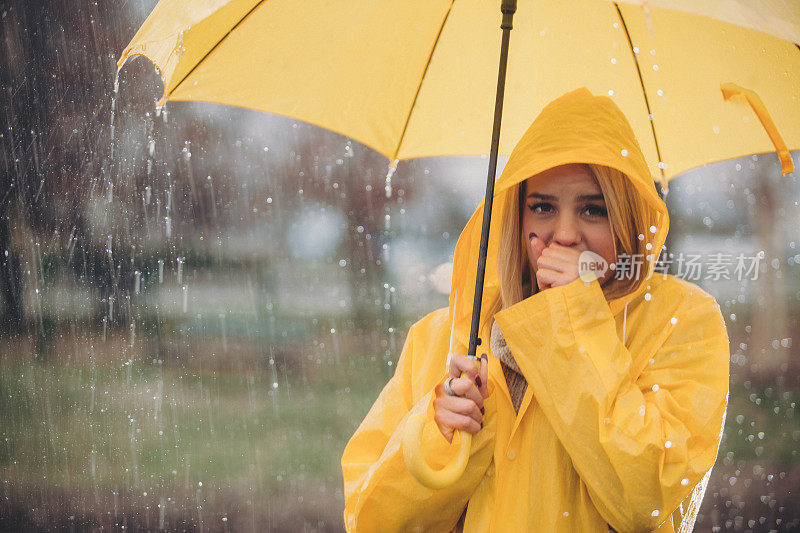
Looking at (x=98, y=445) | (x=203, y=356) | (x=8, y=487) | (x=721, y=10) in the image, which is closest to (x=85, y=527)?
(x=8, y=487)

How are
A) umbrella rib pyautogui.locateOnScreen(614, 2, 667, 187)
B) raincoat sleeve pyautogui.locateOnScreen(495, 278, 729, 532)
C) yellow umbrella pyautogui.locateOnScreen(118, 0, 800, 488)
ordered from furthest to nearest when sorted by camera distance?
umbrella rib pyautogui.locateOnScreen(614, 2, 667, 187), yellow umbrella pyautogui.locateOnScreen(118, 0, 800, 488), raincoat sleeve pyautogui.locateOnScreen(495, 278, 729, 532)

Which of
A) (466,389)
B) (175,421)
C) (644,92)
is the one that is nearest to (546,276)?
(466,389)

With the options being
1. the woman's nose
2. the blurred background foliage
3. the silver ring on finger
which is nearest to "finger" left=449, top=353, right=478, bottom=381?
the silver ring on finger

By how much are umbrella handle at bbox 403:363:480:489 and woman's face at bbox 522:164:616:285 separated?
18.8 inches

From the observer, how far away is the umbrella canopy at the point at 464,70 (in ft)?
6.47

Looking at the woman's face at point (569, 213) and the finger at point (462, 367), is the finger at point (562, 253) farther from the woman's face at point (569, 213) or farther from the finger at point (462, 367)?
the finger at point (462, 367)

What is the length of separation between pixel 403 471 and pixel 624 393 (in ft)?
1.60

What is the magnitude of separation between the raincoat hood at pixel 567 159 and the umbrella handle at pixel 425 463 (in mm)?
321

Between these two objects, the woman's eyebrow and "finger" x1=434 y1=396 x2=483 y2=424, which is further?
the woman's eyebrow

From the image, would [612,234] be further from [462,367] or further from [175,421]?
[175,421]

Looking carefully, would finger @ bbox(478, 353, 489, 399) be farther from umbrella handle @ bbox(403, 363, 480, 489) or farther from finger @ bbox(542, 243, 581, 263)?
finger @ bbox(542, 243, 581, 263)

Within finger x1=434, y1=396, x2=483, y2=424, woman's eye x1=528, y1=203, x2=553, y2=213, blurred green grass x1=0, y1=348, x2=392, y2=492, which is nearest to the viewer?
finger x1=434, y1=396, x2=483, y2=424

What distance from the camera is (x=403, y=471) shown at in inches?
62.7

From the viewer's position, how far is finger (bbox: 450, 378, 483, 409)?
153 centimetres
